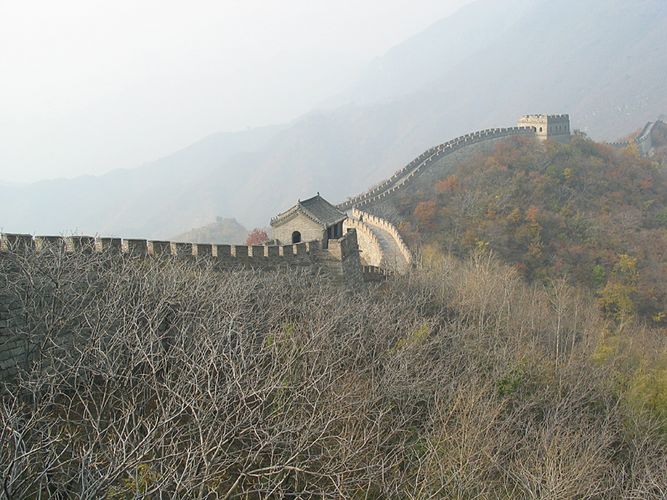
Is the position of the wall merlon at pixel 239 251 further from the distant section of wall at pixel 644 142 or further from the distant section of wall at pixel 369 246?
the distant section of wall at pixel 644 142

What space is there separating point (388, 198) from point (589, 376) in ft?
73.3

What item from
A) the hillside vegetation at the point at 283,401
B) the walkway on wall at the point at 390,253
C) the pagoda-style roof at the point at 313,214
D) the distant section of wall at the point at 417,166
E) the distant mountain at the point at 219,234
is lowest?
the hillside vegetation at the point at 283,401

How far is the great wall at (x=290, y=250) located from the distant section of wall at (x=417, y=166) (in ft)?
0.21

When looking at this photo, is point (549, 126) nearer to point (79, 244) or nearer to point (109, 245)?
point (109, 245)

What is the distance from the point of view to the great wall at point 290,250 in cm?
799

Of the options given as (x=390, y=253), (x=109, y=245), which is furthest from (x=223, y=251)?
(x=390, y=253)

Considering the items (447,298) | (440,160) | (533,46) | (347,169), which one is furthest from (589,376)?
(533,46)

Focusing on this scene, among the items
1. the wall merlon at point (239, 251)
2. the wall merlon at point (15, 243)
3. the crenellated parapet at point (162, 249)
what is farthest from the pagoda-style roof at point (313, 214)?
the wall merlon at point (15, 243)

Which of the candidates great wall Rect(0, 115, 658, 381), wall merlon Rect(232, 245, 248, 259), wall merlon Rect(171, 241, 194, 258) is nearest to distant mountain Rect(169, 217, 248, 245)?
great wall Rect(0, 115, 658, 381)

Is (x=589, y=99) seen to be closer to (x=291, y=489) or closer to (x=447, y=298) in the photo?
(x=447, y=298)

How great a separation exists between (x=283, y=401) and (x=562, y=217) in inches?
1186

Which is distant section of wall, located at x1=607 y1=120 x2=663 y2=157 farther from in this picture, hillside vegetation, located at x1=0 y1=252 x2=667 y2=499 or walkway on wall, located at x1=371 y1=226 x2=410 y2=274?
hillside vegetation, located at x1=0 y1=252 x2=667 y2=499

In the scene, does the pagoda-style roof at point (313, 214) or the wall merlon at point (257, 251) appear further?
the pagoda-style roof at point (313, 214)

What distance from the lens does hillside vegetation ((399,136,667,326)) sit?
93.1 ft
